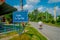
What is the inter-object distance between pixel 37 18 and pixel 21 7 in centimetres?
4028

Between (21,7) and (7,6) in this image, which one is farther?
(7,6)

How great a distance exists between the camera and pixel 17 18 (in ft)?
42.2

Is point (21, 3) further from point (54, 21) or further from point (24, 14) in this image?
point (54, 21)

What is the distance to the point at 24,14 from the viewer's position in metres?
12.5

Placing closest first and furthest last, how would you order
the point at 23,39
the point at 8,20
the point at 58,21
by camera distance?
the point at 23,39 → the point at 8,20 → the point at 58,21

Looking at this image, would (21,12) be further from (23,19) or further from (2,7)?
(2,7)

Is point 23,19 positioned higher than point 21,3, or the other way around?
point 21,3

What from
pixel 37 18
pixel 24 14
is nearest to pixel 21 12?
pixel 24 14

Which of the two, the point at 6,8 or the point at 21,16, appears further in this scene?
the point at 6,8

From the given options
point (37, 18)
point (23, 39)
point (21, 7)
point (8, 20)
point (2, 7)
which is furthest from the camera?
point (37, 18)

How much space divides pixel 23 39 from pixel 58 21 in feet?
112

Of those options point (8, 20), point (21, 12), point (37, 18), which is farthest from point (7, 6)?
point (37, 18)

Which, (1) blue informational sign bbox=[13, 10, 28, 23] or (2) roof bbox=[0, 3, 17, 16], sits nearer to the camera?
(1) blue informational sign bbox=[13, 10, 28, 23]

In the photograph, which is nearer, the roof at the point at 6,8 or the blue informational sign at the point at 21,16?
the blue informational sign at the point at 21,16
